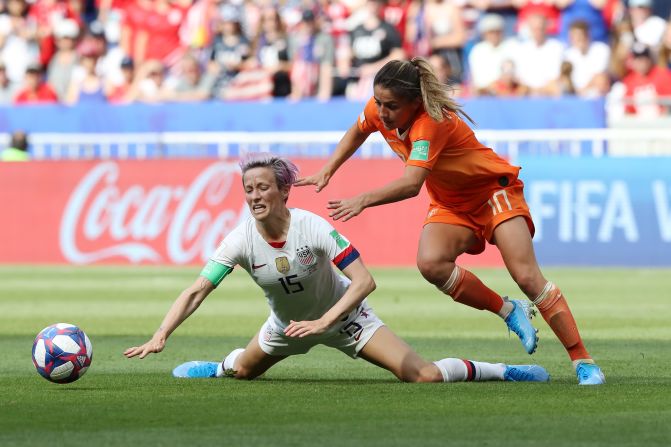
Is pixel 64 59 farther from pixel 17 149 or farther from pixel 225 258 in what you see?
pixel 225 258

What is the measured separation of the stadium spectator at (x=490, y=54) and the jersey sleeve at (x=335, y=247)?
13.7 m

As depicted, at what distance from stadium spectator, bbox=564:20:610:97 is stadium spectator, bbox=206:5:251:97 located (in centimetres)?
516

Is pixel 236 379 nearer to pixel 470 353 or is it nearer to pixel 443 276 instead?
pixel 443 276

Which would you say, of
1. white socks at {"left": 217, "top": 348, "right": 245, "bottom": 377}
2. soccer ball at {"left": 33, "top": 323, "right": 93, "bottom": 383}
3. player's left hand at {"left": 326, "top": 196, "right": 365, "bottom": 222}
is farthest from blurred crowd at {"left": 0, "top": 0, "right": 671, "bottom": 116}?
player's left hand at {"left": 326, "top": 196, "right": 365, "bottom": 222}

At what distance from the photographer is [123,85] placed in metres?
24.0

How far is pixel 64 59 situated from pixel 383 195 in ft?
56.9

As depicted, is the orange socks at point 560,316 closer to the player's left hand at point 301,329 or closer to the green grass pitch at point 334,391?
the green grass pitch at point 334,391

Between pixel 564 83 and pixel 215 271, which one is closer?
pixel 215 271

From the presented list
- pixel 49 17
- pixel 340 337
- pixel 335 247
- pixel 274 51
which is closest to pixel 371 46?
pixel 274 51

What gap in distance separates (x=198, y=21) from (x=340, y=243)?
54.4ft

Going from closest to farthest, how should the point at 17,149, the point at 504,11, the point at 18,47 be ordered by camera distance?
the point at 17,149 < the point at 504,11 < the point at 18,47

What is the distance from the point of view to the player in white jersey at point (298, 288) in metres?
8.35

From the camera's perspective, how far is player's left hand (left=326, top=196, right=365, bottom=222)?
780cm

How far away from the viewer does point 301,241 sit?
8.50 m
